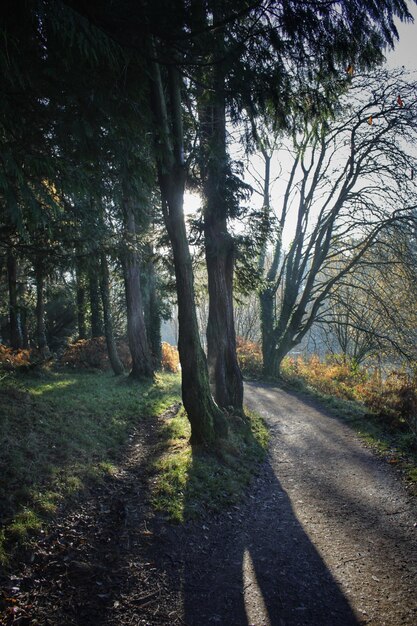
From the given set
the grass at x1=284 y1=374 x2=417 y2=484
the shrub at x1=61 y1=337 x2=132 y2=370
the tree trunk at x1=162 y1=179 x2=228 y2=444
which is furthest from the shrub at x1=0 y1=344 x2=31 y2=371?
the grass at x1=284 y1=374 x2=417 y2=484

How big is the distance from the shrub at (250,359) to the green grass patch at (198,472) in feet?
38.1

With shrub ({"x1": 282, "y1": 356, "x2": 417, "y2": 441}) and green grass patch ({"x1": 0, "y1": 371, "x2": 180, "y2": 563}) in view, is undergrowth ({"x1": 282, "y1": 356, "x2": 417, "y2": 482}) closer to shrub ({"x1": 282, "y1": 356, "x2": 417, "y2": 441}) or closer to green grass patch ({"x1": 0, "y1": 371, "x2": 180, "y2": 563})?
shrub ({"x1": 282, "y1": 356, "x2": 417, "y2": 441})

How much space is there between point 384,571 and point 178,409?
6363mm

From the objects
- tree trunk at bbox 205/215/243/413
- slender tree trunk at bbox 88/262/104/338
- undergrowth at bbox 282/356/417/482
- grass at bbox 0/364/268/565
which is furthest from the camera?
slender tree trunk at bbox 88/262/104/338

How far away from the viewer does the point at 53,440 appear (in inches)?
240

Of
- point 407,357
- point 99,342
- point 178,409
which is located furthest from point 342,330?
point 178,409

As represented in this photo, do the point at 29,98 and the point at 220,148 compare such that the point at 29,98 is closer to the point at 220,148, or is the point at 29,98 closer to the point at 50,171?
the point at 50,171

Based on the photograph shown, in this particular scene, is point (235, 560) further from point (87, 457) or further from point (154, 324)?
point (154, 324)

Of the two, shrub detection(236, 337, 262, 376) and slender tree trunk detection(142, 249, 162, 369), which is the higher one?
slender tree trunk detection(142, 249, 162, 369)


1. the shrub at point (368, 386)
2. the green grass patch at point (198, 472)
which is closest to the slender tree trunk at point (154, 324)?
the shrub at point (368, 386)

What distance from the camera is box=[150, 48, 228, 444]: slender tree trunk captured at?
6.42m

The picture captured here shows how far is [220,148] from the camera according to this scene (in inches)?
305

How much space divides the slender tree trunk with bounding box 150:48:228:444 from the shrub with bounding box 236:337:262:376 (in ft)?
40.8

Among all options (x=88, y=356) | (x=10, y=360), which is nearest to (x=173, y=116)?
Result: (x=10, y=360)
